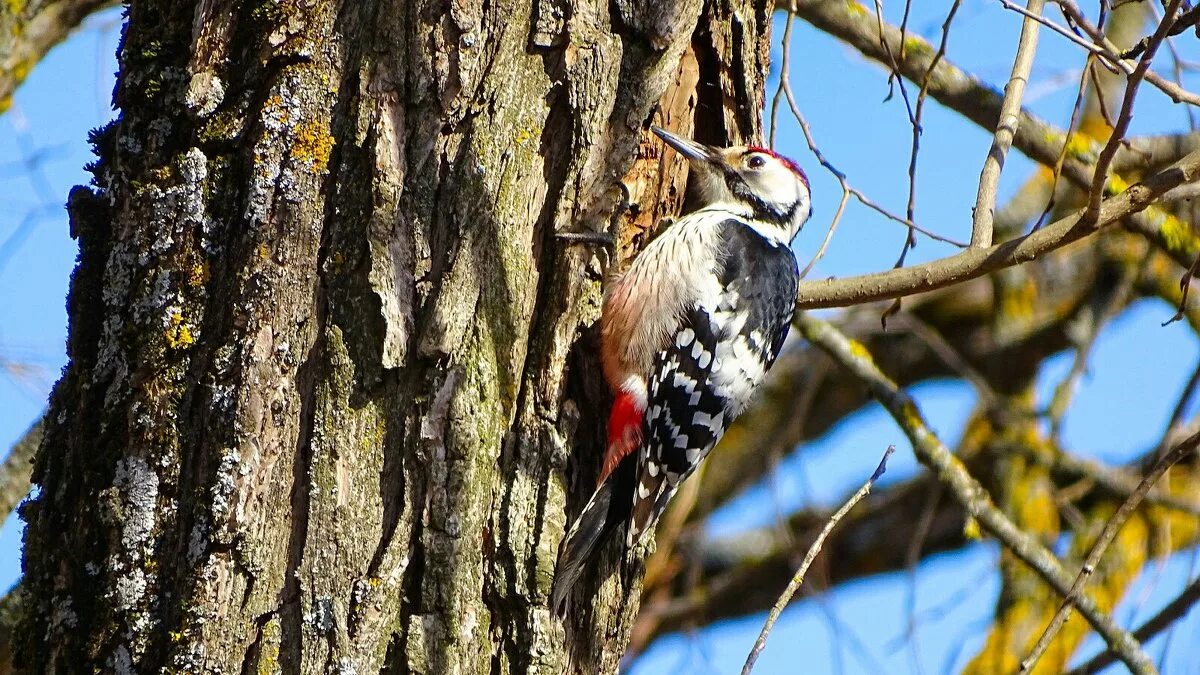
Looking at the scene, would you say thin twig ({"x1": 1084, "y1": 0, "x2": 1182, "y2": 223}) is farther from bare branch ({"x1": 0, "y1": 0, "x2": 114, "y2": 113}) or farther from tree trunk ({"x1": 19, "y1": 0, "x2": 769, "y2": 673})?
bare branch ({"x1": 0, "y1": 0, "x2": 114, "y2": 113})

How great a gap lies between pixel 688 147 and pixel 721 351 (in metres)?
0.71

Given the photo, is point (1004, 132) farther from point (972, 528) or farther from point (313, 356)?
point (313, 356)

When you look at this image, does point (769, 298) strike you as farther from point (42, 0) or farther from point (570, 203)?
point (42, 0)

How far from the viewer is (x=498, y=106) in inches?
105

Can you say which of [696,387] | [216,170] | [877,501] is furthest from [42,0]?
[877,501]

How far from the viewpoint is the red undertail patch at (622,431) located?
306 centimetres

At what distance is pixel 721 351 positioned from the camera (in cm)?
380

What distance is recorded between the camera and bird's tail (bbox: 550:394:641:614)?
2709 mm

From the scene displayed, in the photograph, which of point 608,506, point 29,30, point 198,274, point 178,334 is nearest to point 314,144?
point 198,274

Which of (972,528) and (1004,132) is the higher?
(1004,132)

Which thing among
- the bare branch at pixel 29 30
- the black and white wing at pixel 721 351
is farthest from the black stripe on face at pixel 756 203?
the bare branch at pixel 29 30

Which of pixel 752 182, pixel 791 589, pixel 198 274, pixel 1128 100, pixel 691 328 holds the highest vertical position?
pixel 752 182

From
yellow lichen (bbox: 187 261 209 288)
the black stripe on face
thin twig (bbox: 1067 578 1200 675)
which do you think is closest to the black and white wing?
the black stripe on face

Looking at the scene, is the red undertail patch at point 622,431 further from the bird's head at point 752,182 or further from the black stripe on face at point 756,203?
the black stripe on face at point 756,203
